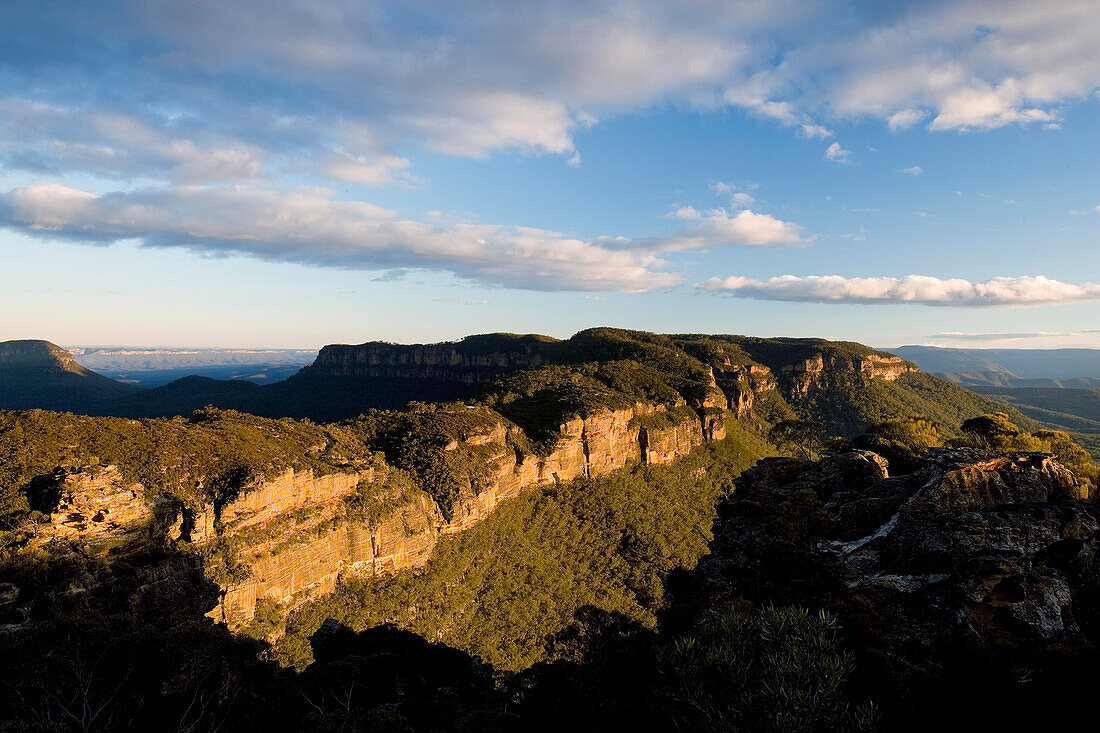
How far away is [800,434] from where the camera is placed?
8612 centimetres

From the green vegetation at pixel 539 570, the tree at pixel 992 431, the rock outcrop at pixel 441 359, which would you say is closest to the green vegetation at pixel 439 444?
the green vegetation at pixel 539 570

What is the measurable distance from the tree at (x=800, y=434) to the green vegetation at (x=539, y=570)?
48.1 feet

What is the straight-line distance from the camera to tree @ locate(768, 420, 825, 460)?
80750 millimetres

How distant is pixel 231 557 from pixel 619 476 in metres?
53.8

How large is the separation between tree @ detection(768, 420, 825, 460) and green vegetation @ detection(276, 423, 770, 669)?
14.7 meters

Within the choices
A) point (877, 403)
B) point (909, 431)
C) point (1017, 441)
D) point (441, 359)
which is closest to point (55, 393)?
point (441, 359)

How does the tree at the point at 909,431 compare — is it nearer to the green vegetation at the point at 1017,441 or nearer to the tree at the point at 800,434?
the green vegetation at the point at 1017,441

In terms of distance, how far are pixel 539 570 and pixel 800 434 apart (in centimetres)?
5442

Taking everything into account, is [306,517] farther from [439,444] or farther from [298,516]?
[439,444]

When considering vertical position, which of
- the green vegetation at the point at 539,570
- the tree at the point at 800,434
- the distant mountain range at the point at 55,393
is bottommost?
the green vegetation at the point at 539,570

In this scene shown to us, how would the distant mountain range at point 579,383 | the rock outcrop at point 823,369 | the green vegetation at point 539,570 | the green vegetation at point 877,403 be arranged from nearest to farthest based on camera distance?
the green vegetation at point 539,570 < the distant mountain range at point 579,383 < the green vegetation at point 877,403 < the rock outcrop at point 823,369

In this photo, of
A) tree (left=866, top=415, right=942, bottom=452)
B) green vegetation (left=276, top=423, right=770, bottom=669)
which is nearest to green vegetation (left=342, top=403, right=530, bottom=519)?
green vegetation (left=276, top=423, right=770, bottom=669)

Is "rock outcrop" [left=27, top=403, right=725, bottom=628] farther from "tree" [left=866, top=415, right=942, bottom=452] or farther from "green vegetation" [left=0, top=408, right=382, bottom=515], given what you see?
"tree" [left=866, top=415, right=942, bottom=452]

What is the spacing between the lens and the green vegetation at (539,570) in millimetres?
45031
